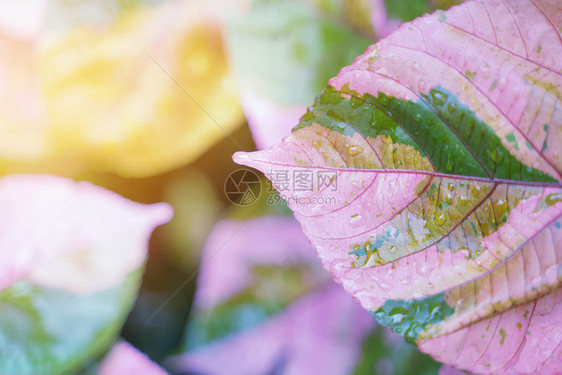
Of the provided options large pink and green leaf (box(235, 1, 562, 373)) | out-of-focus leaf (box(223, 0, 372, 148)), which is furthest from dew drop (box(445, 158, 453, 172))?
out-of-focus leaf (box(223, 0, 372, 148))

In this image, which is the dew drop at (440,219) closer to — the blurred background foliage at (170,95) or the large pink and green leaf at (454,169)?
the large pink and green leaf at (454,169)

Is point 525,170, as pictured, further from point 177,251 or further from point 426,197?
point 177,251

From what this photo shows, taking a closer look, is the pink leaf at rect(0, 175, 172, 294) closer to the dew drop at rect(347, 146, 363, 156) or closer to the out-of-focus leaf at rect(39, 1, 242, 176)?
the out-of-focus leaf at rect(39, 1, 242, 176)

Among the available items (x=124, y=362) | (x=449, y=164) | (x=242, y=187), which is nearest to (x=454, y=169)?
(x=449, y=164)

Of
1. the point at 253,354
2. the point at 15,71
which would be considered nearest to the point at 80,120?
the point at 15,71

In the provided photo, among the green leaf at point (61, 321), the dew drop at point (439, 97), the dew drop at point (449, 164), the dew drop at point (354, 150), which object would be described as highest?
the dew drop at point (439, 97)

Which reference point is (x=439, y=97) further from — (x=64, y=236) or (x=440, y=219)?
(x=64, y=236)

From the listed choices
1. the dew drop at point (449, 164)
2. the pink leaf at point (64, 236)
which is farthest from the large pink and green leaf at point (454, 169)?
the pink leaf at point (64, 236)
